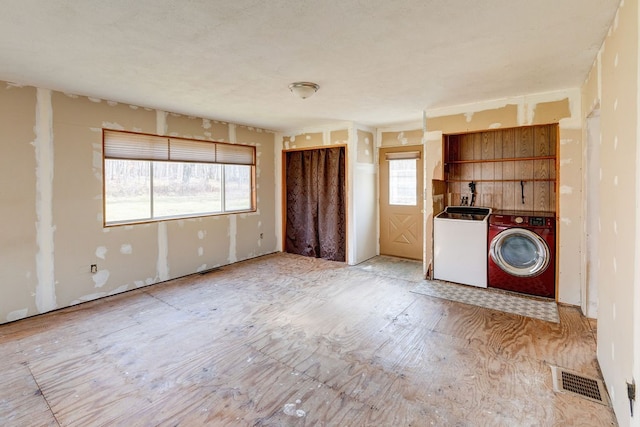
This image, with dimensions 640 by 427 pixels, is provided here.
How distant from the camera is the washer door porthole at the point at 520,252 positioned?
12.5 feet

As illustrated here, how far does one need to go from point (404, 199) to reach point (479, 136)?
1662 millimetres

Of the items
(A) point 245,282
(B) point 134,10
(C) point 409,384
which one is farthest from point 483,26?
(A) point 245,282

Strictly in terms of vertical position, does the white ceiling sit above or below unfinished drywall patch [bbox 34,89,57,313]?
above

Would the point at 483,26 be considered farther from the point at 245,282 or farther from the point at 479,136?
the point at 245,282

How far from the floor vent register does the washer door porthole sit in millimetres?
1755

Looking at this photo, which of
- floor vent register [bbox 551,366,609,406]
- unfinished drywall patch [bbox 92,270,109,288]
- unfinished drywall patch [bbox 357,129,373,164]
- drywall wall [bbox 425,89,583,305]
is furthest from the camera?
unfinished drywall patch [bbox 357,129,373,164]

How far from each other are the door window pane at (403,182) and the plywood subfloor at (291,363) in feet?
7.66

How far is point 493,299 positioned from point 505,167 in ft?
6.05

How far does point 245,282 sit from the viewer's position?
14.9ft

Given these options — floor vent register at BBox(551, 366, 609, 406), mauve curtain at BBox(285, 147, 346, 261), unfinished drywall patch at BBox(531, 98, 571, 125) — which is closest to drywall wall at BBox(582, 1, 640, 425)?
floor vent register at BBox(551, 366, 609, 406)

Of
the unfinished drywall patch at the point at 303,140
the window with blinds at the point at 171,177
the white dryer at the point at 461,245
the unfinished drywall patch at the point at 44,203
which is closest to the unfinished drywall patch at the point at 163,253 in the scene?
the window with blinds at the point at 171,177

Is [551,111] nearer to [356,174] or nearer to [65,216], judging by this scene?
[356,174]

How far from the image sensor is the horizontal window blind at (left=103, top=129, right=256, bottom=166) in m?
4.12

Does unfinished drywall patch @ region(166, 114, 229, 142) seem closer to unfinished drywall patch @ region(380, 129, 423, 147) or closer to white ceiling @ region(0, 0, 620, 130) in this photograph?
white ceiling @ region(0, 0, 620, 130)
